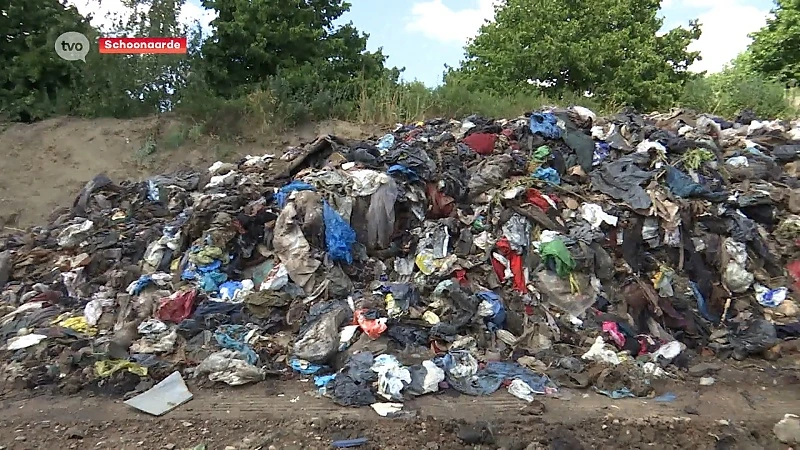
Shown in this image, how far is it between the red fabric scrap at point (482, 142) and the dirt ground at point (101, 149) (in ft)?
10.4

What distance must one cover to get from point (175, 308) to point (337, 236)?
1.36 m

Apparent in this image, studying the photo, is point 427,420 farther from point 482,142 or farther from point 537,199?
point 482,142

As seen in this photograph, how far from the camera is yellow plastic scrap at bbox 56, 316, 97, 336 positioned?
15.2 ft

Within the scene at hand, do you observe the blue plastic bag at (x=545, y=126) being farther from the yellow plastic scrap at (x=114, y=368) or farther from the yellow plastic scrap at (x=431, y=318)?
the yellow plastic scrap at (x=114, y=368)

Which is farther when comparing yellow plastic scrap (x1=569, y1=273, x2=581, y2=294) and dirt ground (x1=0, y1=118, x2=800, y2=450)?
yellow plastic scrap (x1=569, y1=273, x2=581, y2=294)

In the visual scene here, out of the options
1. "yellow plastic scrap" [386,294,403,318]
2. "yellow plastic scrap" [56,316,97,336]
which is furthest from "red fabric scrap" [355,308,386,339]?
"yellow plastic scrap" [56,316,97,336]

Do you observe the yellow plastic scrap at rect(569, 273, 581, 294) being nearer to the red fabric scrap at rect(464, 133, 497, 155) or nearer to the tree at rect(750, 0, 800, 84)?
the red fabric scrap at rect(464, 133, 497, 155)

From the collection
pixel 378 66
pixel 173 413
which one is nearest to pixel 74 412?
pixel 173 413

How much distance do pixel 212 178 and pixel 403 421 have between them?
4.04 m

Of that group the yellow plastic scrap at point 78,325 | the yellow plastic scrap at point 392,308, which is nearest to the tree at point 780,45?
the yellow plastic scrap at point 392,308

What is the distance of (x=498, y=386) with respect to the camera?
402cm

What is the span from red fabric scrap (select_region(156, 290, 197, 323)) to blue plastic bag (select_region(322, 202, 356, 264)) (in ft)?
3.79

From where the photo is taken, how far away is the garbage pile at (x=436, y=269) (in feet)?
13.9

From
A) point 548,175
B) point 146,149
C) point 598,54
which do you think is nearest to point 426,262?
point 548,175
